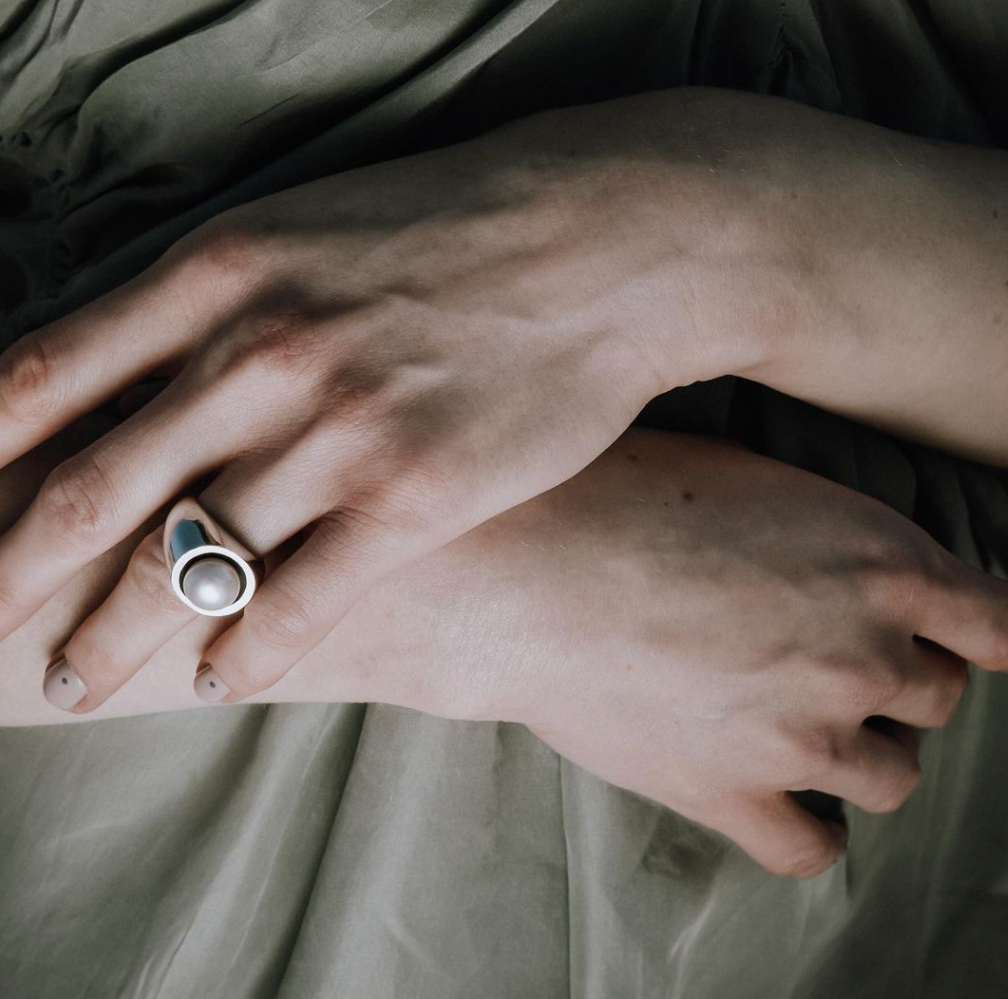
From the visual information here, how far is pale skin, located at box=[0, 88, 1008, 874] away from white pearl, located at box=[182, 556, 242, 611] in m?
0.02

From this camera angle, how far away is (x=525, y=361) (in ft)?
2.02

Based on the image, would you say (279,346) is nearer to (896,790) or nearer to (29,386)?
(29,386)

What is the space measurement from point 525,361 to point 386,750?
0.32 metres

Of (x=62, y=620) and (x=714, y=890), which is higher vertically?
(x=62, y=620)

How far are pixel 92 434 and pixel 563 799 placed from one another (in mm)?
417

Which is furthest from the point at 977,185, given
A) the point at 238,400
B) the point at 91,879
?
the point at 91,879

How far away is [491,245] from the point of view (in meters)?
0.63

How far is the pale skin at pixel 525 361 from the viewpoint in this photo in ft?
1.95

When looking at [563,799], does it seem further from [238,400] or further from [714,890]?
[238,400]

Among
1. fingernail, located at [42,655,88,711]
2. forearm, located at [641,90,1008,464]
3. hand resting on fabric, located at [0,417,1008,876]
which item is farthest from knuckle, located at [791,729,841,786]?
fingernail, located at [42,655,88,711]

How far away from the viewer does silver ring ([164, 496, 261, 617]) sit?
574 millimetres

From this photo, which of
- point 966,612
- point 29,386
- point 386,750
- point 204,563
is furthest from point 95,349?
point 966,612

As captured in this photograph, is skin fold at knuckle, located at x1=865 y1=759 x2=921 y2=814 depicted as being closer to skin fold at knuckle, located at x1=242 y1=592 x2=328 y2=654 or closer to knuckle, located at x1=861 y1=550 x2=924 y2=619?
knuckle, located at x1=861 y1=550 x2=924 y2=619

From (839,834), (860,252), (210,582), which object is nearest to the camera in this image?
(210,582)
